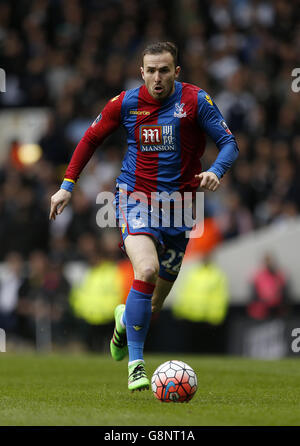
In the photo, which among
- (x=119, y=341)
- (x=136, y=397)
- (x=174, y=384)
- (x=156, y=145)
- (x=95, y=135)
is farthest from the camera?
(x=119, y=341)

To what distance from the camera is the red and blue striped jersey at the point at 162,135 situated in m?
6.87

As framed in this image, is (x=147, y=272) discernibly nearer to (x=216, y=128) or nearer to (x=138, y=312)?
(x=138, y=312)

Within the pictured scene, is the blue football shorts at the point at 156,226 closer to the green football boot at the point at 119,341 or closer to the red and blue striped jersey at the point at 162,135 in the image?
the red and blue striped jersey at the point at 162,135

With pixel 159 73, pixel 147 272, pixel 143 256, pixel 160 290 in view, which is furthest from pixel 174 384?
pixel 159 73

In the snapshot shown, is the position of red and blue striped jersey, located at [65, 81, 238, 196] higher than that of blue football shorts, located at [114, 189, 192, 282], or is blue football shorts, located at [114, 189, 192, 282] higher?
red and blue striped jersey, located at [65, 81, 238, 196]

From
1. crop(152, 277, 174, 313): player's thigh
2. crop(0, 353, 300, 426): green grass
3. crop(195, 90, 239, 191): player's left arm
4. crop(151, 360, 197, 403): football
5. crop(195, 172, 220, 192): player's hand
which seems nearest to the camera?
crop(0, 353, 300, 426): green grass

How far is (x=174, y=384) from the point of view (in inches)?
235

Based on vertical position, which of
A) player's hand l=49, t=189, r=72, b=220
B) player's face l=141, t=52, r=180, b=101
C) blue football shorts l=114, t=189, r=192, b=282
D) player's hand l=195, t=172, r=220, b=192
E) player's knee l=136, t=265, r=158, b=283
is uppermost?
player's face l=141, t=52, r=180, b=101

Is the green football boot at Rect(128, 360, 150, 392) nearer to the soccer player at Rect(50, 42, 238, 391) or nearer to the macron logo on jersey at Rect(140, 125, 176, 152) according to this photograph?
the soccer player at Rect(50, 42, 238, 391)

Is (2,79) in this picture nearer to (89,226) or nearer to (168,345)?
(89,226)

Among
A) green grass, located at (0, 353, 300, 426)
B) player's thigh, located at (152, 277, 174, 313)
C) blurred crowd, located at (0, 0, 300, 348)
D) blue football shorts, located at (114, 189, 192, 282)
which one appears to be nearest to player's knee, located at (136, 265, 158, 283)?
blue football shorts, located at (114, 189, 192, 282)

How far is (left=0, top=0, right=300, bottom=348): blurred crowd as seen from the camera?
48.2 ft

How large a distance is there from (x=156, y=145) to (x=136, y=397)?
6.18ft

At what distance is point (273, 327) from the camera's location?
12984 millimetres
